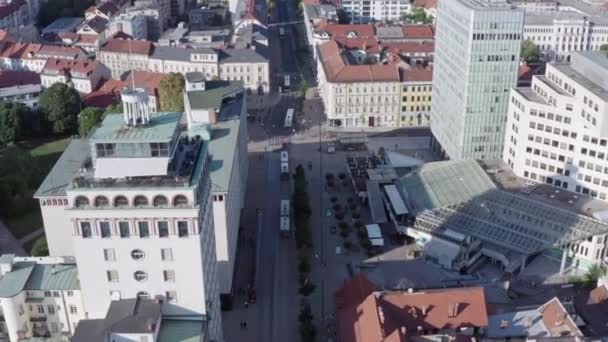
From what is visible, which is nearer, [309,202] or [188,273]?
[188,273]

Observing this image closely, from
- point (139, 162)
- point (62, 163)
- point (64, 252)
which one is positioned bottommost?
point (64, 252)

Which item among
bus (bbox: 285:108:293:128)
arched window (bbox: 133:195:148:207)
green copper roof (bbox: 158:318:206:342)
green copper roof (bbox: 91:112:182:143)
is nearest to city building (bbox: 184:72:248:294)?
green copper roof (bbox: 91:112:182:143)

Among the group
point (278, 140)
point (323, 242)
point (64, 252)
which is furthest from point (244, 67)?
point (64, 252)

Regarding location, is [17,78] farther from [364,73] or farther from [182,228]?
[182,228]

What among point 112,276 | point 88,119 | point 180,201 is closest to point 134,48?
point 88,119

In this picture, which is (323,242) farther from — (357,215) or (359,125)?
(359,125)
